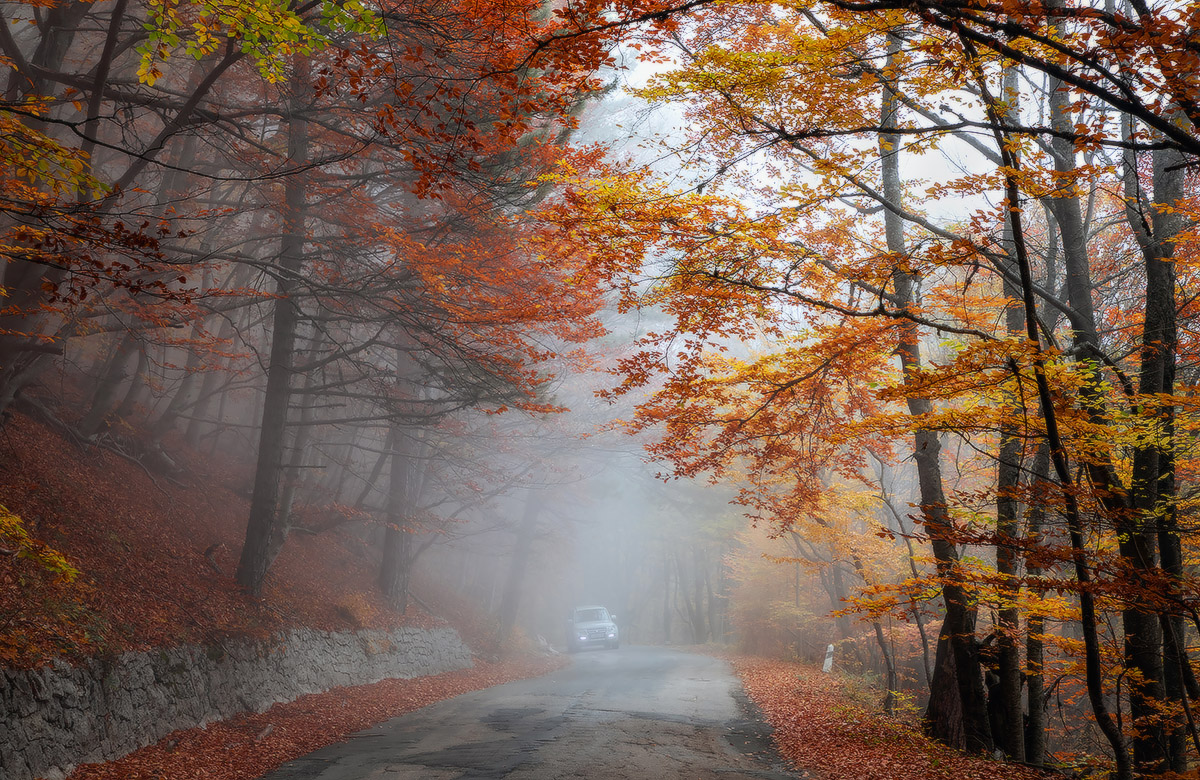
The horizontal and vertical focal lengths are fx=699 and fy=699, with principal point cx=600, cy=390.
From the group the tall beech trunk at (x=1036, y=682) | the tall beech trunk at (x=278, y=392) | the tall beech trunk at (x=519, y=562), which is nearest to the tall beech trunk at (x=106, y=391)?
the tall beech trunk at (x=278, y=392)

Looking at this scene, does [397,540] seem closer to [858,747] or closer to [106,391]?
[106,391]

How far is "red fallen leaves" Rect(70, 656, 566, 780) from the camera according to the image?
670 centimetres

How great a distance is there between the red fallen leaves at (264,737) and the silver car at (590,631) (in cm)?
1674

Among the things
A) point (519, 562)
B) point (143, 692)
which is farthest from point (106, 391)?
point (519, 562)

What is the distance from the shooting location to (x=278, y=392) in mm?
11883

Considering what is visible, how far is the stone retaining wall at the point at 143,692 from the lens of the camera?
586 centimetres

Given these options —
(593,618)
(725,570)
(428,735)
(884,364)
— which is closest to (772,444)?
(884,364)

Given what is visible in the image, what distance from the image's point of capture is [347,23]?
19.3ft

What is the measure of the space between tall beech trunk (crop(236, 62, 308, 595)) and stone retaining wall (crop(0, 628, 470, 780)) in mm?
1388

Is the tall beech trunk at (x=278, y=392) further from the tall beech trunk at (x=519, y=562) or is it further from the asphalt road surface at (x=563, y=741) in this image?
the tall beech trunk at (x=519, y=562)

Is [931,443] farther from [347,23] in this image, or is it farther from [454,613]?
[454,613]

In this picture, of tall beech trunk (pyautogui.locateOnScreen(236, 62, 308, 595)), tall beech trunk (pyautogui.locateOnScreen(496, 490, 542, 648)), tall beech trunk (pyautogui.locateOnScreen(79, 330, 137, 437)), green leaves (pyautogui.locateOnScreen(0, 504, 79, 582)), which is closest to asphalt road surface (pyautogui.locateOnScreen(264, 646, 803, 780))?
green leaves (pyautogui.locateOnScreen(0, 504, 79, 582))

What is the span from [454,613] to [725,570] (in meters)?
18.7

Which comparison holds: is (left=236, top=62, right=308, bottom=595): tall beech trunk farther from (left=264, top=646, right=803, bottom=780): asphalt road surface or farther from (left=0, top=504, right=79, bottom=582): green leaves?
(left=0, top=504, right=79, bottom=582): green leaves
